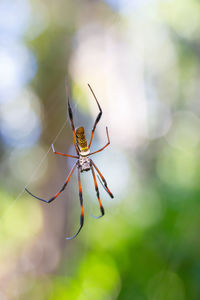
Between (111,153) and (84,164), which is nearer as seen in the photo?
(84,164)

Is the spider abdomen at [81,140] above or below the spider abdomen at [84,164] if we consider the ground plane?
above

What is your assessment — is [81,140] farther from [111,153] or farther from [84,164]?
[111,153]

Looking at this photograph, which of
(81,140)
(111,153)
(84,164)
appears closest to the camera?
(81,140)

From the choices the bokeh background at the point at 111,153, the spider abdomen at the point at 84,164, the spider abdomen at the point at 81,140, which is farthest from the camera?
the bokeh background at the point at 111,153

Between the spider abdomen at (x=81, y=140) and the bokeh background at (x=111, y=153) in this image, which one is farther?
the bokeh background at (x=111, y=153)

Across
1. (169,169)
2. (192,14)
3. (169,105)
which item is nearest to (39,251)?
(169,169)

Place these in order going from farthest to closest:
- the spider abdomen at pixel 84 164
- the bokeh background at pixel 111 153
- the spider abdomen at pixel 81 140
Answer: the bokeh background at pixel 111 153 → the spider abdomen at pixel 84 164 → the spider abdomen at pixel 81 140

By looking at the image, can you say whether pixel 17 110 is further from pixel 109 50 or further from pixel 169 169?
pixel 169 169

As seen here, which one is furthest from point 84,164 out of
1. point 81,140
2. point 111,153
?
point 111,153
